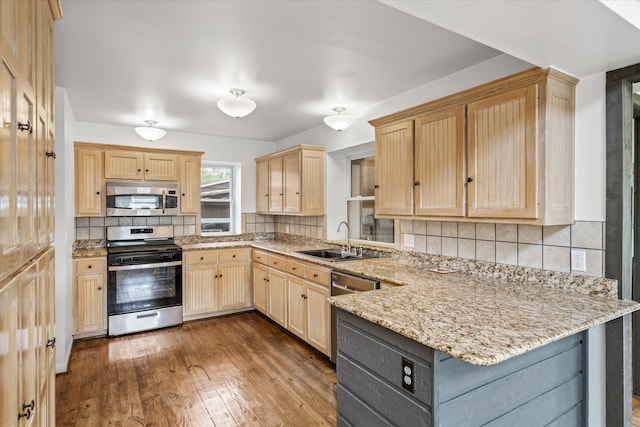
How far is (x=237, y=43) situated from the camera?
2293 millimetres

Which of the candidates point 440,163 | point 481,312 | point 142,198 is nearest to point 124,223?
point 142,198

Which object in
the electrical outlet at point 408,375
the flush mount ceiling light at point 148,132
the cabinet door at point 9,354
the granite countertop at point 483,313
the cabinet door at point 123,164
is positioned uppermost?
the flush mount ceiling light at point 148,132

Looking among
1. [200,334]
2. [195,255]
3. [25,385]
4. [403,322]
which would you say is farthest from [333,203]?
[25,385]

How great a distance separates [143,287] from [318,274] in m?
2.20

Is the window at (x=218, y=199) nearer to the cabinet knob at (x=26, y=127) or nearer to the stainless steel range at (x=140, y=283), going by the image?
the stainless steel range at (x=140, y=283)

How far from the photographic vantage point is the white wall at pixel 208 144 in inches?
174

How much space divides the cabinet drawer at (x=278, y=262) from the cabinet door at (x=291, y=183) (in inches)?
25.4

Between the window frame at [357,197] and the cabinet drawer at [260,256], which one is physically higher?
the window frame at [357,197]

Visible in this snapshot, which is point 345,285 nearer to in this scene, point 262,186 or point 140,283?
point 140,283

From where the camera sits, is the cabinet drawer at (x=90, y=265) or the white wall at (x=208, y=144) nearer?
the cabinet drawer at (x=90, y=265)

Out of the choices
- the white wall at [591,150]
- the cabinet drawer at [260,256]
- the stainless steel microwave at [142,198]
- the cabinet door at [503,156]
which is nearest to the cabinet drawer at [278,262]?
the cabinet drawer at [260,256]

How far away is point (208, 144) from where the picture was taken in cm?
513

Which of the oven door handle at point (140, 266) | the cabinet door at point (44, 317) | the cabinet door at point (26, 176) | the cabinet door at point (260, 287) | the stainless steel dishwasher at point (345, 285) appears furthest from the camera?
the cabinet door at point (260, 287)

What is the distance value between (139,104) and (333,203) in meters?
2.35
